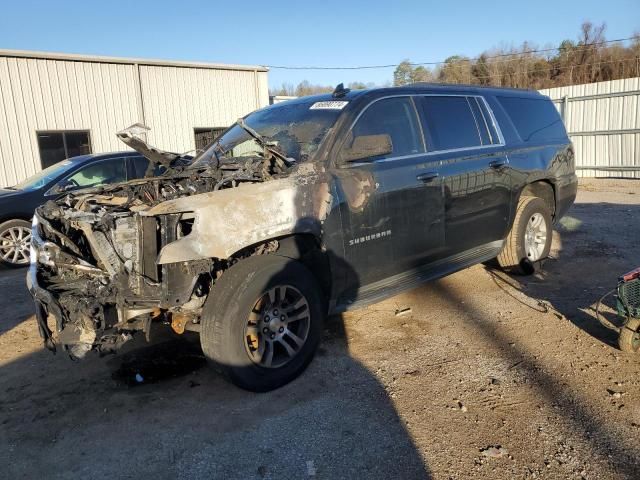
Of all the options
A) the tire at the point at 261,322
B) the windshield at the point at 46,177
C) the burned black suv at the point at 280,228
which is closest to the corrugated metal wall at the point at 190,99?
the windshield at the point at 46,177

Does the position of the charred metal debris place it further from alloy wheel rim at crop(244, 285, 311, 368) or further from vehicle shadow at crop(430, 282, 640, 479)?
vehicle shadow at crop(430, 282, 640, 479)

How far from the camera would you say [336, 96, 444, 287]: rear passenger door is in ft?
12.3

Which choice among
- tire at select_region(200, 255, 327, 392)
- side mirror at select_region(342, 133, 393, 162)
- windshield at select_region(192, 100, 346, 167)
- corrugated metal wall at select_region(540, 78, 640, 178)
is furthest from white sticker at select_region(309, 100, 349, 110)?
corrugated metal wall at select_region(540, 78, 640, 178)

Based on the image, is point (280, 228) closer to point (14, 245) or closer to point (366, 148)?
point (366, 148)

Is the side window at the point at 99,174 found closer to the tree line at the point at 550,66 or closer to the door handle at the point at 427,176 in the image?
the door handle at the point at 427,176

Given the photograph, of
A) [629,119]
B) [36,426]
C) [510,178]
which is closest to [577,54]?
[629,119]

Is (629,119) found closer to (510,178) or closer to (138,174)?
(510,178)

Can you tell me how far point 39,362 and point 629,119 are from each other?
54.4 feet

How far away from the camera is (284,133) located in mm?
4117

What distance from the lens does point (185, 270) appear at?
3121mm

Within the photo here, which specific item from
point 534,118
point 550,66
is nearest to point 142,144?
point 534,118

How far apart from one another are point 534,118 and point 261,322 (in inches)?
169

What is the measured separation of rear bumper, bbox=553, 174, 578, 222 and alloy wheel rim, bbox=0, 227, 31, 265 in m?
7.45

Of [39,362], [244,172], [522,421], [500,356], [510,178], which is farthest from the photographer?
[510,178]
